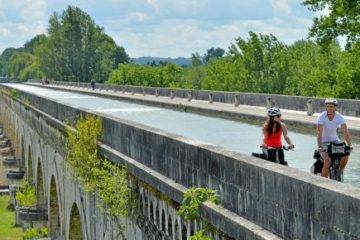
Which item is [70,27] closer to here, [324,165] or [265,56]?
[265,56]

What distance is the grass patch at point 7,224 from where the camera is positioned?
41412 millimetres

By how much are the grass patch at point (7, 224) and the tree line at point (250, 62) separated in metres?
19.1

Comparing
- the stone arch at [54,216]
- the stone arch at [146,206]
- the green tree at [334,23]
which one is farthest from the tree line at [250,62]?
the stone arch at [146,206]

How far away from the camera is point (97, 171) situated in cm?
1490

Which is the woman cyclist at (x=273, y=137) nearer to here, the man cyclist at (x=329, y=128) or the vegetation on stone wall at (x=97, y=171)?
the man cyclist at (x=329, y=128)

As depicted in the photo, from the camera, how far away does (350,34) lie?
3619cm

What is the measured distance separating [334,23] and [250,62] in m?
35.0

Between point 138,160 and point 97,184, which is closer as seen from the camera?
point 138,160

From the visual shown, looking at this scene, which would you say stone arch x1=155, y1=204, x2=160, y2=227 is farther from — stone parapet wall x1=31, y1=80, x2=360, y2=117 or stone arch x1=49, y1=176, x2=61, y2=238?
stone arch x1=49, y1=176, x2=61, y2=238

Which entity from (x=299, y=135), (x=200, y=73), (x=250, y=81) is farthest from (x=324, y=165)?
(x=200, y=73)

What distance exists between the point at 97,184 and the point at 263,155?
5.08m

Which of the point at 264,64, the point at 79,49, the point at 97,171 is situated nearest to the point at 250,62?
the point at 264,64

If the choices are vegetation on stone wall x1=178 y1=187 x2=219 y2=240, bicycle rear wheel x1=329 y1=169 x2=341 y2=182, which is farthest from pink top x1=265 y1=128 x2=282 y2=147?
vegetation on stone wall x1=178 y1=187 x2=219 y2=240

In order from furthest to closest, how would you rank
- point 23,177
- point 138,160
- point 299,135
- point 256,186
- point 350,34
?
point 23,177
point 350,34
point 299,135
point 138,160
point 256,186
